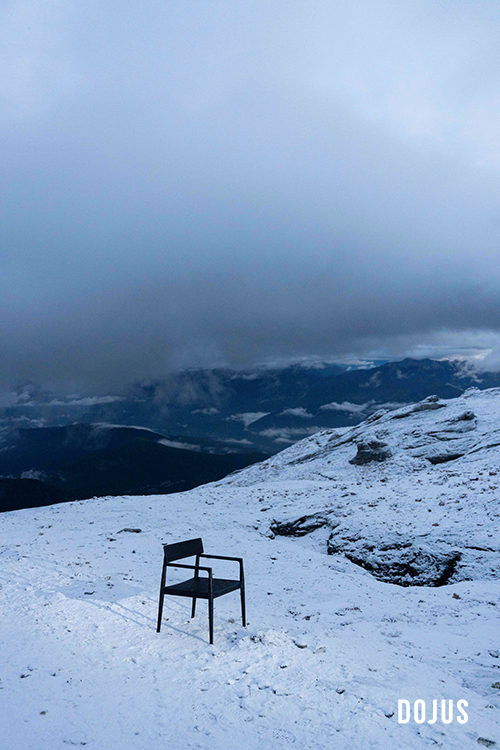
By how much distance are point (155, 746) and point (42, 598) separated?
6.29 m

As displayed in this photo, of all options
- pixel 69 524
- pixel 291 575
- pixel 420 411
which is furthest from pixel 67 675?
pixel 420 411

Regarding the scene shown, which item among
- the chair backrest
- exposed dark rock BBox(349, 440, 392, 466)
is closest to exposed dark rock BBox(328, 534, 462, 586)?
the chair backrest

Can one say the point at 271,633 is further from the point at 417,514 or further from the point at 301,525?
the point at 417,514

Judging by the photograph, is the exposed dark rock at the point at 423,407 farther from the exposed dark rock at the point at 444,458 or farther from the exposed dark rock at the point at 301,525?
the exposed dark rock at the point at 301,525

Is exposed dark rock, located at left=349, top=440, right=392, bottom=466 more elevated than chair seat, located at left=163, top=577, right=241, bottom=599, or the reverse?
chair seat, located at left=163, top=577, right=241, bottom=599

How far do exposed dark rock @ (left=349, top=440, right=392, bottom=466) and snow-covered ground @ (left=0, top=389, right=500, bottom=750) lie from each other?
21.8 m

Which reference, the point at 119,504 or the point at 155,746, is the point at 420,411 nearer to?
the point at 119,504

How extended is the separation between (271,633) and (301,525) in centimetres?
1115

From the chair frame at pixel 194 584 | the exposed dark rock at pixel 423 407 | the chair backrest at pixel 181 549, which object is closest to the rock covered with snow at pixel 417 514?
the chair frame at pixel 194 584

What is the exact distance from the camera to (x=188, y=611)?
31.5 feet

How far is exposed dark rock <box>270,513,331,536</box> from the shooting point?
18203 mm

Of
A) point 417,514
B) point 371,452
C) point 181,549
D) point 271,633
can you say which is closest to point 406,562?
point 417,514

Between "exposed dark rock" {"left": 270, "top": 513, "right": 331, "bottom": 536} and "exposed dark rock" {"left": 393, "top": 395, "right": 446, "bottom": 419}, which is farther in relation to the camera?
"exposed dark rock" {"left": 393, "top": 395, "right": 446, "bottom": 419}

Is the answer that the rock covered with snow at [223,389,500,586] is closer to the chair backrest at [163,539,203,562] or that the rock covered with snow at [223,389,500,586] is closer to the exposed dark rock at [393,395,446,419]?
the chair backrest at [163,539,203,562]
